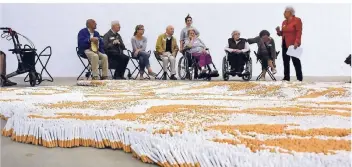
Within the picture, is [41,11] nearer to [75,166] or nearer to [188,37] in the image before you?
[188,37]

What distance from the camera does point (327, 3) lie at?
514cm

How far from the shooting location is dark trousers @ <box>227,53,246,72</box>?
4258 mm

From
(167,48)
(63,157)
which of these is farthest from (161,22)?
(63,157)

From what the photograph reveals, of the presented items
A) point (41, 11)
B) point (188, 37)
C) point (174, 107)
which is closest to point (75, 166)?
point (174, 107)

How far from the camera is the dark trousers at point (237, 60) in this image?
4.26 m

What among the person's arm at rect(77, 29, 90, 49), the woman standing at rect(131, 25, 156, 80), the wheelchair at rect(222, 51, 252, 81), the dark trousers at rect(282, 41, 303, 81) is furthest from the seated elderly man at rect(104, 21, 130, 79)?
the dark trousers at rect(282, 41, 303, 81)

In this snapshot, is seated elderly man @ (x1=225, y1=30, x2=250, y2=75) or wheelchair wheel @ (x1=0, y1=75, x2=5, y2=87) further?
seated elderly man @ (x1=225, y1=30, x2=250, y2=75)

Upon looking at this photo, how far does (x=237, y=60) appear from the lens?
427 cm

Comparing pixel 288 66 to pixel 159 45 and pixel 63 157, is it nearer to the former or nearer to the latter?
pixel 159 45

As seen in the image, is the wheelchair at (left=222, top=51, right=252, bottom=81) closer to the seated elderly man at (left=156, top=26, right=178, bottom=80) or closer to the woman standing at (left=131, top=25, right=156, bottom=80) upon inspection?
the seated elderly man at (left=156, top=26, right=178, bottom=80)

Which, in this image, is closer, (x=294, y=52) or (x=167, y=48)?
(x=294, y=52)

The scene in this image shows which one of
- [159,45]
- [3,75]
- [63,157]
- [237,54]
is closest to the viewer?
[63,157]

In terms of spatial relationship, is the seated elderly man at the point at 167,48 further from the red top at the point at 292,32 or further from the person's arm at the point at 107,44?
the red top at the point at 292,32

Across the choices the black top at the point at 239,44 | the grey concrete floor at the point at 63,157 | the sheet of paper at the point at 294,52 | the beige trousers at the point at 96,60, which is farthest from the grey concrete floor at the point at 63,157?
the black top at the point at 239,44
